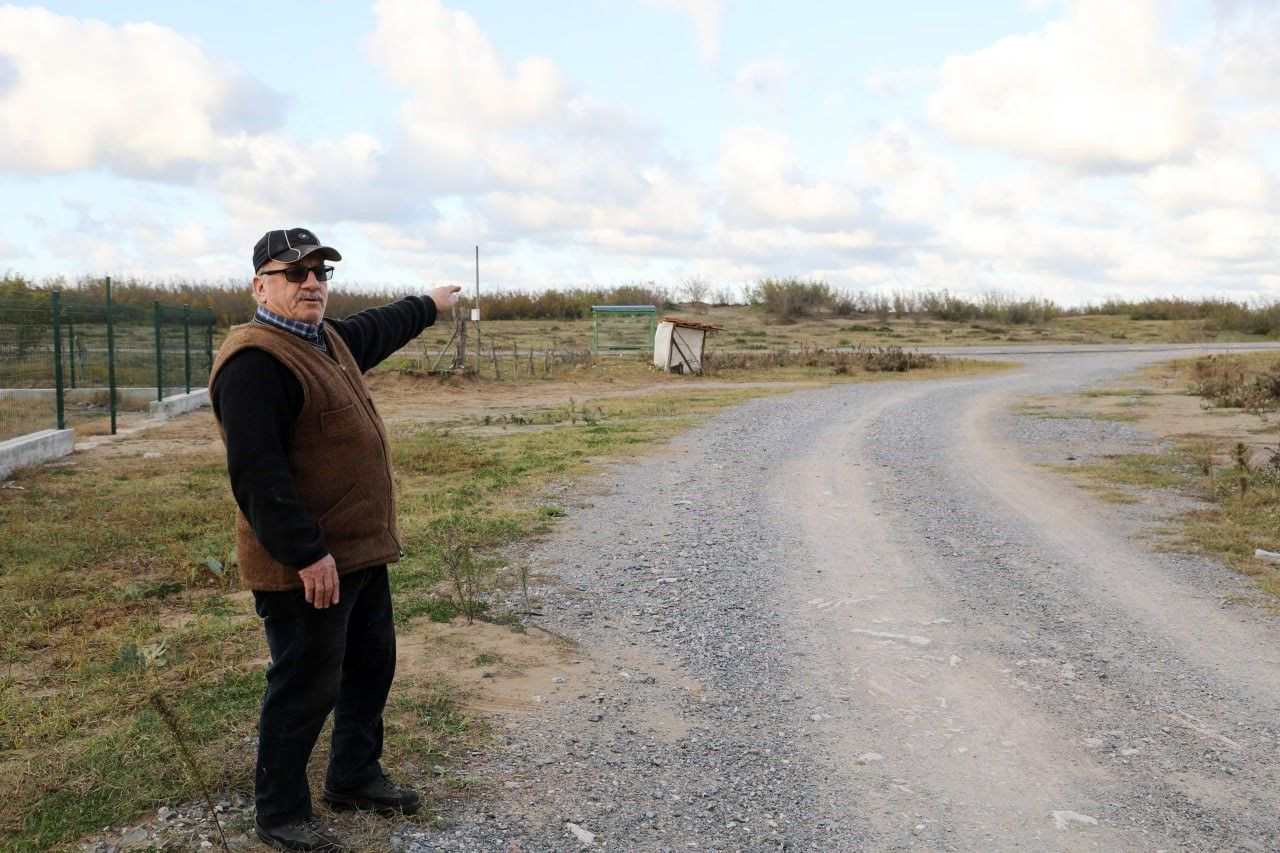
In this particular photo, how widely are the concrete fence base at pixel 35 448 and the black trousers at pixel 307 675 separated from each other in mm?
9699

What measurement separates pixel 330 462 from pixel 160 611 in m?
3.85

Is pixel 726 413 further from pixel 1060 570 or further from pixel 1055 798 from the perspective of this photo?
pixel 1055 798

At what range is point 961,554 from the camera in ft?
28.1

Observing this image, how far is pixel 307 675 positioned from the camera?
3.61 meters

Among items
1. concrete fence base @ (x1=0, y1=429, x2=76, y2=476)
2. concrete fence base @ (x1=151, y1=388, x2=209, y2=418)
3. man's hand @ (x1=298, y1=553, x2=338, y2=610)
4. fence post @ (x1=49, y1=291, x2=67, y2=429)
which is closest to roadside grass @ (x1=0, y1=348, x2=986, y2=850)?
concrete fence base @ (x1=0, y1=429, x2=76, y2=476)

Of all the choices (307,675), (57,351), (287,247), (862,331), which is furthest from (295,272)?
(862,331)

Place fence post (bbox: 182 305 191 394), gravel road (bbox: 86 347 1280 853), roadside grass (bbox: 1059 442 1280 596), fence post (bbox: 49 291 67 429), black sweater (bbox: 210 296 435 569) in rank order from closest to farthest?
black sweater (bbox: 210 296 435 569) < gravel road (bbox: 86 347 1280 853) < roadside grass (bbox: 1059 442 1280 596) < fence post (bbox: 49 291 67 429) < fence post (bbox: 182 305 191 394)

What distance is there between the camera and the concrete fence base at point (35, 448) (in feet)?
39.7

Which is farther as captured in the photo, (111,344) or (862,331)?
(862,331)

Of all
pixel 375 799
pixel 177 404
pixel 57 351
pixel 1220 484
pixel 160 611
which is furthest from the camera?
pixel 177 404

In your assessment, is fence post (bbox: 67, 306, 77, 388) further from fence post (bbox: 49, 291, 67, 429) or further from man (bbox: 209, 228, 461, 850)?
man (bbox: 209, 228, 461, 850)

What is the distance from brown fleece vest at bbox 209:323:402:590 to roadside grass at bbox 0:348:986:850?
2.89 feet

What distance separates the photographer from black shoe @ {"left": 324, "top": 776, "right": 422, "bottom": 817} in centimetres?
397

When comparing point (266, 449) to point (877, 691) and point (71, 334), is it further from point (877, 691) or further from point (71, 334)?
point (71, 334)
